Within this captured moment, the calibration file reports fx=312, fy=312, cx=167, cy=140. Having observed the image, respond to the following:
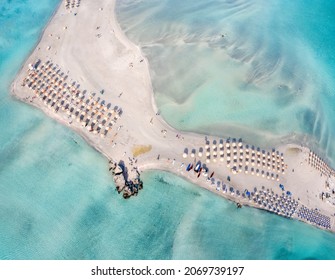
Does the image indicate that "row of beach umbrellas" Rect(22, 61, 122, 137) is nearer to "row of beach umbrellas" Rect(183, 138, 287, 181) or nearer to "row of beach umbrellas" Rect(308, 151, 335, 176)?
"row of beach umbrellas" Rect(183, 138, 287, 181)

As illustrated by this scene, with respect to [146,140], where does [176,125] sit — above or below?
below

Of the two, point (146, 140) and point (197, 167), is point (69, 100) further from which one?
point (197, 167)

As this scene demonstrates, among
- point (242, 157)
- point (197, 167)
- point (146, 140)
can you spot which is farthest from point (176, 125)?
point (242, 157)

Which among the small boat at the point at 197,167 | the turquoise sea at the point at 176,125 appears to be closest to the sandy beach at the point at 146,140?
the small boat at the point at 197,167

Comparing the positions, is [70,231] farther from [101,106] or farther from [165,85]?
[165,85]

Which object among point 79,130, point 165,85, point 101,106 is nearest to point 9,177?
point 79,130

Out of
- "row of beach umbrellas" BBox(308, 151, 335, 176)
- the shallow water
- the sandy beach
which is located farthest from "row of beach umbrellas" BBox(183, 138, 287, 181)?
"row of beach umbrellas" BBox(308, 151, 335, 176)
